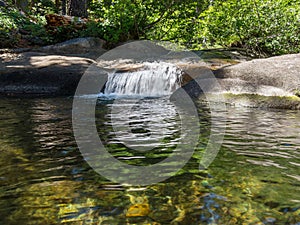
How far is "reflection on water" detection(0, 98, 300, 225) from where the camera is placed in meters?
2.02

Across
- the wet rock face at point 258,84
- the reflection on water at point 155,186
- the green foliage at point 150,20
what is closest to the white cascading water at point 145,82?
the wet rock face at point 258,84

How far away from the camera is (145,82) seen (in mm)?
9930

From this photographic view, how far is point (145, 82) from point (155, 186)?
25.0ft

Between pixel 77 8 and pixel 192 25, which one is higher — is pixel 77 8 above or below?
above

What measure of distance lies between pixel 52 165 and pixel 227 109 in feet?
14.9

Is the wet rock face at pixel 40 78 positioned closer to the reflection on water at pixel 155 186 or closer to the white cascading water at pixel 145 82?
the white cascading water at pixel 145 82

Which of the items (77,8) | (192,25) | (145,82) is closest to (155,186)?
(145,82)

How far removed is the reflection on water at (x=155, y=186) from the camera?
202 centimetres

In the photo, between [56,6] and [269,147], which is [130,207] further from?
[56,6]

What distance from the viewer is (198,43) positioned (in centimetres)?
1506

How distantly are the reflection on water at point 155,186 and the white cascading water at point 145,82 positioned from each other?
559cm

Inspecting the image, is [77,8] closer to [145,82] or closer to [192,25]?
[192,25]

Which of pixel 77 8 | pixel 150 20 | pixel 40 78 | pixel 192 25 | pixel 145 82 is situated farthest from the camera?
pixel 77 8

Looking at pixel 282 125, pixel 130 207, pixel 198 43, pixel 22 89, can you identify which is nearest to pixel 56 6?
pixel 198 43
